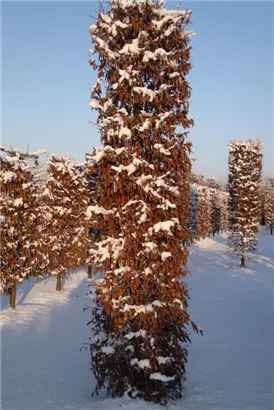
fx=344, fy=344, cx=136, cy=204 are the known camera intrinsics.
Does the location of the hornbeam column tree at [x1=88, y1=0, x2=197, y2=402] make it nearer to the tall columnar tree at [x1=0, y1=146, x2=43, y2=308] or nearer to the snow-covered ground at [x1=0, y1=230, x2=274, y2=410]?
the snow-covered ground at [x1=0, y1=230, x2=274, y2=410]

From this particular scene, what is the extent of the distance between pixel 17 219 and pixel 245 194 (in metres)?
22.2

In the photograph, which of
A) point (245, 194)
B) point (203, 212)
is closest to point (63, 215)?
point (245, 194)

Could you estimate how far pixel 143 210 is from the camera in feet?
29.0

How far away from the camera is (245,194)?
108 ft

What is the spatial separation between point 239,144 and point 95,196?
1071 inches

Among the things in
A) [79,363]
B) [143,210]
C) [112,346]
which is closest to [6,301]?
[79,363]

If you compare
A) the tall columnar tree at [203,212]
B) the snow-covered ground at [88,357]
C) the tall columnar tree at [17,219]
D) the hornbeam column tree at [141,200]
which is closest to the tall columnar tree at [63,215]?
the snow-covered ground at [88,357]

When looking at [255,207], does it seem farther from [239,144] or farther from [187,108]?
[187,108]

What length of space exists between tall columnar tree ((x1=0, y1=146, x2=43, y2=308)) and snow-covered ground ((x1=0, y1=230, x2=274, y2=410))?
2.38m

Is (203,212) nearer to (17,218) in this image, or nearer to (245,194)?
(245,194)

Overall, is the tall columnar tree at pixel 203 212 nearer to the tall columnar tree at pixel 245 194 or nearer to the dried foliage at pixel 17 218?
the tall columnar tree at pixel 245 194

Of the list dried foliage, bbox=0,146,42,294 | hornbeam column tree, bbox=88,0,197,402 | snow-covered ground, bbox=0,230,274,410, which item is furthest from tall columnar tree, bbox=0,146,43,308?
hornbeam column tree, bbox=88,0,197,402

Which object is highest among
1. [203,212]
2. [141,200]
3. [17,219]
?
[203,212]

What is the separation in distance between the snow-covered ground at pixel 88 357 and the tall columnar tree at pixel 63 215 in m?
2.67
